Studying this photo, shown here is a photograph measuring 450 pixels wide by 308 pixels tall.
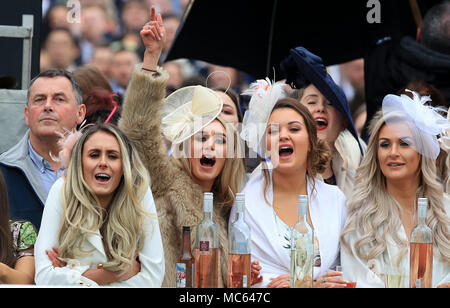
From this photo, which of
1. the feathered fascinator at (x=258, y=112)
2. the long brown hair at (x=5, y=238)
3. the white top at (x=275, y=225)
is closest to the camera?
the long brown hair at (x=5, y=238)

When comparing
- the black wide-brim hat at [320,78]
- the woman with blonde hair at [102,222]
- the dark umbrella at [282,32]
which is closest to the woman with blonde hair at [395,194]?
the black wide-brim hat at [320,78]

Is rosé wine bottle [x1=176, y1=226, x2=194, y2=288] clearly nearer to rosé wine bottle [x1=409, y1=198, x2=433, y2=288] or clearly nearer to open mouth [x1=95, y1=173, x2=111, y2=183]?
open mouth [x1=95, y1=173, x2=111, y2=183]

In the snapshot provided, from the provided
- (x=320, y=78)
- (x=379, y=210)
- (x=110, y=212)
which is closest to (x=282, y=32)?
(x=320, y=78)

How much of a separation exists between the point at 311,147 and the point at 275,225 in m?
0.44

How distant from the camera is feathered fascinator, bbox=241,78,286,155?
155 inches

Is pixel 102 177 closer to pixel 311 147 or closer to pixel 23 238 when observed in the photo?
pixel 23 238

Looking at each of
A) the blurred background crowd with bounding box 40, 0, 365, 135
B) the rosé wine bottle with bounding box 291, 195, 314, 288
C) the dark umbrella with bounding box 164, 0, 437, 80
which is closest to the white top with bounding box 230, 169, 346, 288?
the rosé wine bottle with bounding box 291, 195, 314, 288

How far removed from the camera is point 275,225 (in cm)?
371

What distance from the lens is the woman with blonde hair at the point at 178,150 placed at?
3.67 meters

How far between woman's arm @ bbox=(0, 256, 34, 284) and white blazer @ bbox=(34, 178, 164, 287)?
16 centimetres

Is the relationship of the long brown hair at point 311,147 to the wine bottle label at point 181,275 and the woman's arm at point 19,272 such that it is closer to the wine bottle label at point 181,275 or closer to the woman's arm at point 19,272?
the wine bottle label at point 181,275
